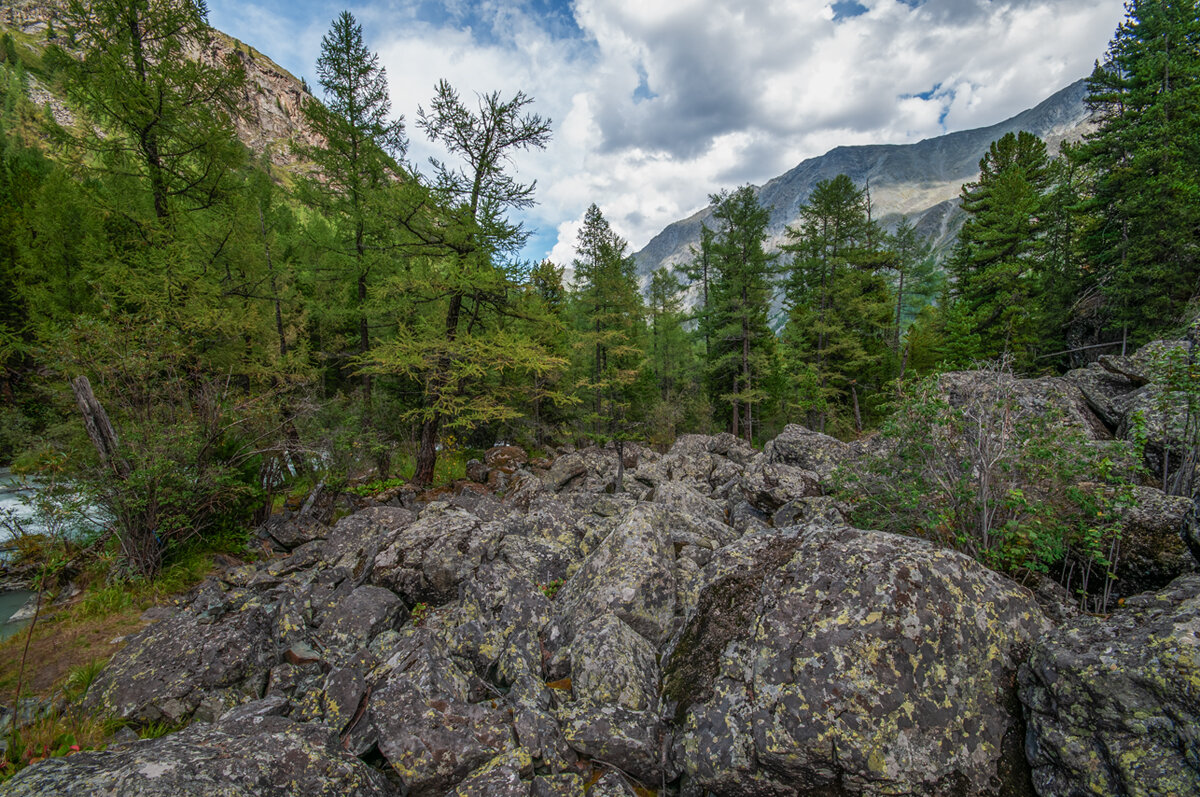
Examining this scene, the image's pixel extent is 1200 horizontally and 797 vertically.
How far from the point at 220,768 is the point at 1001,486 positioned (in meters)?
6.52

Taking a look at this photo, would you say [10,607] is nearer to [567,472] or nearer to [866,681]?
[567,472]

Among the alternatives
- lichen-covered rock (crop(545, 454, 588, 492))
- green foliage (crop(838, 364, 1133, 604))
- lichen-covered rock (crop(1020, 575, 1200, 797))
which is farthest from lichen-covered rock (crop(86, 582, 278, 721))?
lichen-covered rock (crop(545, 454, 588, 492))

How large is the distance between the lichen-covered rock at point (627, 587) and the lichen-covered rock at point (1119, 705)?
2.90m

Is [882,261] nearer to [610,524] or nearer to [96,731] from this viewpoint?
[610,524]

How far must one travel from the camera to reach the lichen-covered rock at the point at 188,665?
13.1 feet

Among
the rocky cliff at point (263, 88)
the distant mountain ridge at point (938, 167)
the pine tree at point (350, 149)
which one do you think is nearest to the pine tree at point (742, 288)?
the pine tree at point (350, 149)

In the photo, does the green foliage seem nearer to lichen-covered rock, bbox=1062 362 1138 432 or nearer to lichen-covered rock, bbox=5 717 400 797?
lichen-covered rock, bbox=1062 362 1138 432

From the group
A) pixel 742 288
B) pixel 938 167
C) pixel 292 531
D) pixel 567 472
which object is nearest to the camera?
pixel 292 531

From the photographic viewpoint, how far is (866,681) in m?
2.74

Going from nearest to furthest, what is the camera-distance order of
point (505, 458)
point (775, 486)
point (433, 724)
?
1. point (433, 724)
2. point (775, 486)
3. point (505, 458)

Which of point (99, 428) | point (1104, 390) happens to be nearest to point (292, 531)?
point (99, 428)

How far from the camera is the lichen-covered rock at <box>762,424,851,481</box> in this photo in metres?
9.95

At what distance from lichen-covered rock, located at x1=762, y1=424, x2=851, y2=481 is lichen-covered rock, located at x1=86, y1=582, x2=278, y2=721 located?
9.96 metres

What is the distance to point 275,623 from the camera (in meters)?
4.86
